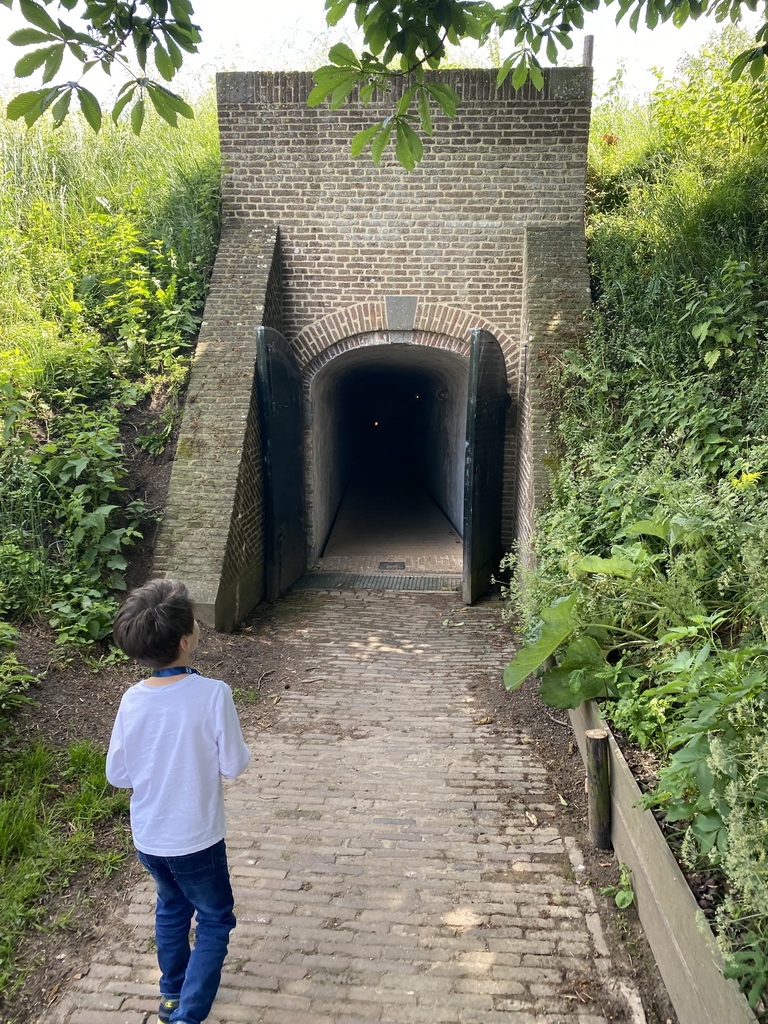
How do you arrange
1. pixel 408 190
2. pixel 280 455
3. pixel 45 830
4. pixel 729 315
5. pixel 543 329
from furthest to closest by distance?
pixel 408 190
pixel 280 455
pixel 543 329
pixel 729 315
pixel 45 830

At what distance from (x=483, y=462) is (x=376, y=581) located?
2124mm

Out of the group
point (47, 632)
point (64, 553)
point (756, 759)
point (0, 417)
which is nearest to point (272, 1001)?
point (756, 759)

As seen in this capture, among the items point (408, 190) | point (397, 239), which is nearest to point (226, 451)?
point (397, 239)

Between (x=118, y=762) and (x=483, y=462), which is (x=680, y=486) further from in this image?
(x=118, y=762)

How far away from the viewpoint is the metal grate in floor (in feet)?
26.7

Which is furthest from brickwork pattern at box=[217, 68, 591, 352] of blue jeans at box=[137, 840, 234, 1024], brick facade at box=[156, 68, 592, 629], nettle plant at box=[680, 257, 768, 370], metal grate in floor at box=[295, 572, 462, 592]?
blue jeans at box=[137, 840, 234, 1024]

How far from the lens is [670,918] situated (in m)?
2.55

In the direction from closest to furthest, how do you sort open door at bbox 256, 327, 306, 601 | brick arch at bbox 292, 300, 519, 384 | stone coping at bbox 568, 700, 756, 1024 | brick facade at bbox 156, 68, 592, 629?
stone coping at bbox 568, 700, 756, 1024, open door at bbox 256, 327, 306, 601, brick facade at bbox 156, 68, 592, 629, brick arch at bbox 292, 300, 519, 384

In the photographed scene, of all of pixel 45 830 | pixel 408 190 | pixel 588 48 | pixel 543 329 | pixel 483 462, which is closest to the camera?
pixel 45 830

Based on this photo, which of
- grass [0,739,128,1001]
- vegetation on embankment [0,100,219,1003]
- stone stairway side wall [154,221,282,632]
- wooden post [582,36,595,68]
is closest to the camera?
grass [0,739,128,1001]

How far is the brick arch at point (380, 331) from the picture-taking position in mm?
8023

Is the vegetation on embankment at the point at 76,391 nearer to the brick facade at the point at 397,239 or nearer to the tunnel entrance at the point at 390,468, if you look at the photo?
the brick facade at the point at 397,239

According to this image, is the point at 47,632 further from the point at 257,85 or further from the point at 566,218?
the point at 566,218

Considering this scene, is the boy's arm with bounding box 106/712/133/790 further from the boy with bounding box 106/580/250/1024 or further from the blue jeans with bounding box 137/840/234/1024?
the blue jeans with bounding box 137/840/234/1024
